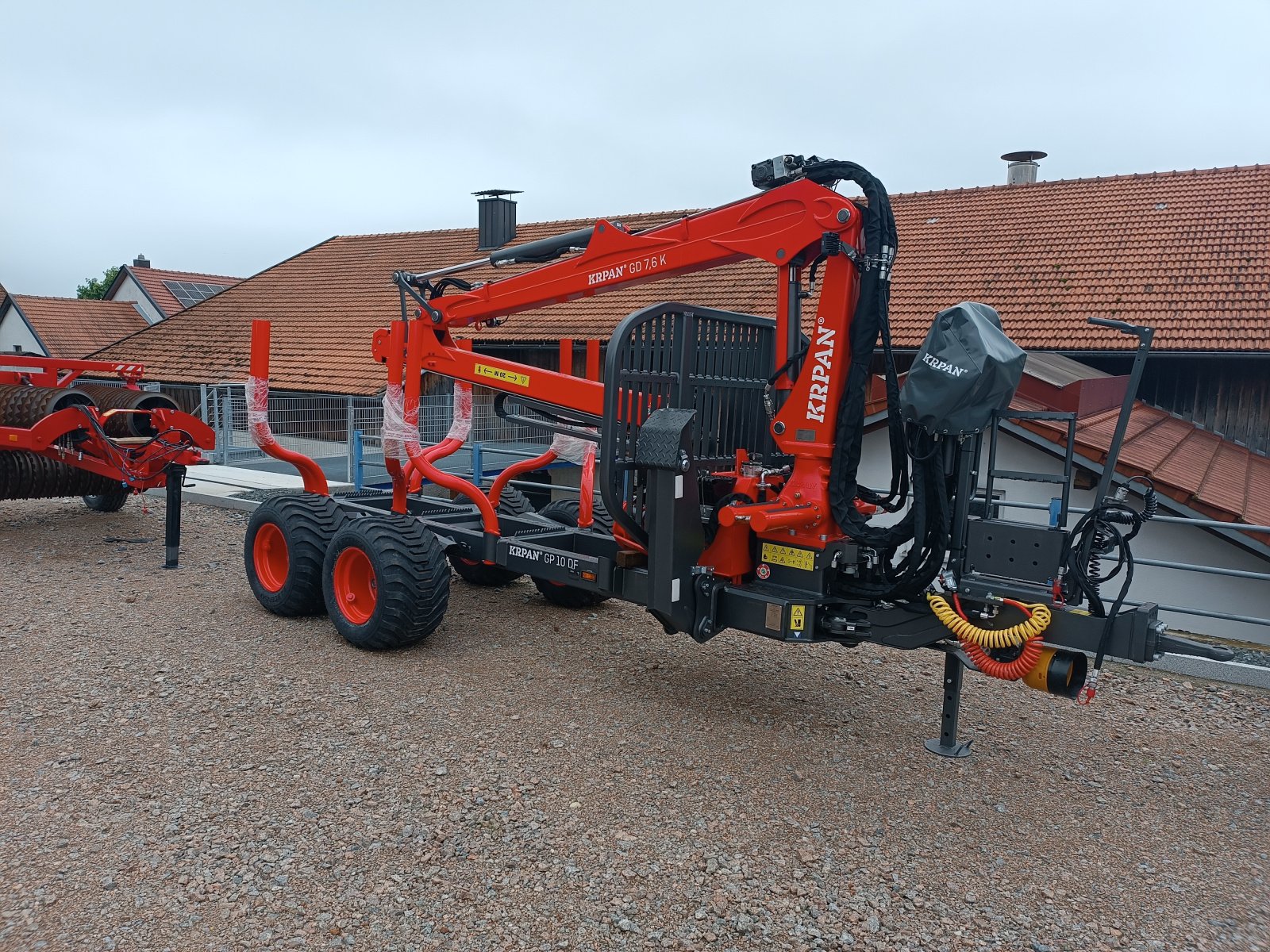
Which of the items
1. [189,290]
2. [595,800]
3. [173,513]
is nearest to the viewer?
[595,800]

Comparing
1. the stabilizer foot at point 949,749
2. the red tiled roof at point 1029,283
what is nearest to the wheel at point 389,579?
the stabilizer foot at point 949,749

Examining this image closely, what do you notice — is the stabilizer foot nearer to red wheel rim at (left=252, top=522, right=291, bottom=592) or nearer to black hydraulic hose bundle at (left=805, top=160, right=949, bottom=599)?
black hydraulic hose bundle at (left=805, top=160, right=949, bottom=599)

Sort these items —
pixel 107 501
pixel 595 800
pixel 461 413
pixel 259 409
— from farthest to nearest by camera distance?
pixel 107 501 < pixel 461 413 < pixel 259 409 < pixel 595 800

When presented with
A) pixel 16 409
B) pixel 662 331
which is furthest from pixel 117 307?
pixel 662 331

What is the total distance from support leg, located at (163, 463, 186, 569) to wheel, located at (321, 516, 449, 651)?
3.00 meters

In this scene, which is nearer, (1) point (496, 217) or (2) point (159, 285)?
(1) point (496, 217)

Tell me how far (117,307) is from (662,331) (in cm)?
3866

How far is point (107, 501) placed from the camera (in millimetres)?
11391

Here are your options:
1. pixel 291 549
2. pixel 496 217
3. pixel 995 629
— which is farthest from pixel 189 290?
pixel 995 629

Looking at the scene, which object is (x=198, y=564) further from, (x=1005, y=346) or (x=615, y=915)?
(x=1005, y=346)

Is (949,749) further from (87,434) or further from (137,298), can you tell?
(137,298)

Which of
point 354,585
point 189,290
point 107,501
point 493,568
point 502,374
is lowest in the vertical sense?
point 107,501

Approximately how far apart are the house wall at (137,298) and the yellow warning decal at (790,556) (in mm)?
37095

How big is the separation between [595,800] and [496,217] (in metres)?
21.2
